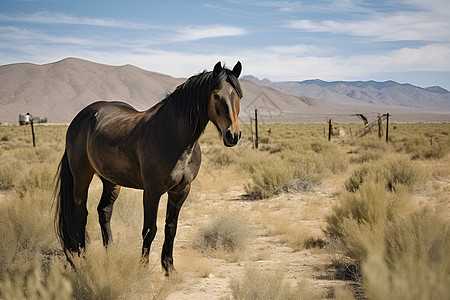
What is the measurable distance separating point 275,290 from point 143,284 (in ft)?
4.02

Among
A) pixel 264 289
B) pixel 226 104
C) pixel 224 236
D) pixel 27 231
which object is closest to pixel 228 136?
pixel 226 104

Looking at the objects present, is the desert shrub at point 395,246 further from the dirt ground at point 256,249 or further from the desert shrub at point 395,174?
the desert shrub at point 395,174

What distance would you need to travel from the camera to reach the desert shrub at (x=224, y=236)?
6.29 metres

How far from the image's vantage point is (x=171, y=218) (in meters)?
4.83

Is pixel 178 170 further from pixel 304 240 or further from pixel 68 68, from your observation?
pixel 68 68

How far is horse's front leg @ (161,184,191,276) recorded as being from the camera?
4.72 m

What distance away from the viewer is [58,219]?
562cm

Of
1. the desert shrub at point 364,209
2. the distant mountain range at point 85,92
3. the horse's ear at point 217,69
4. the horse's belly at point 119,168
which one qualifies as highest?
the distant mountain range at point 85,92

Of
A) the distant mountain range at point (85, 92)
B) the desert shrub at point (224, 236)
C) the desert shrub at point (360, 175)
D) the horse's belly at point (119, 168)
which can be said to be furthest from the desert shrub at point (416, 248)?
the distant mountain range at point (85, 92)

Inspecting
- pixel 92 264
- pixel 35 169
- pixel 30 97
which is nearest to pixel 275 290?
pixel 92 264

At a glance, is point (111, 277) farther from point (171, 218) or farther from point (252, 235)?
point (252, 235)

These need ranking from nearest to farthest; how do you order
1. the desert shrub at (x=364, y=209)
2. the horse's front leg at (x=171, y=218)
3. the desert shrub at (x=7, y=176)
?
the horse's front leg at (x=171, y=218), the desert shrub at (x=364, y=209), the desert shrub at (x=7, y=176)

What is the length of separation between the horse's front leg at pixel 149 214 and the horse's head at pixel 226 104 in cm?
100

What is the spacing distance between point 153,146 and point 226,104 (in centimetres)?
94
